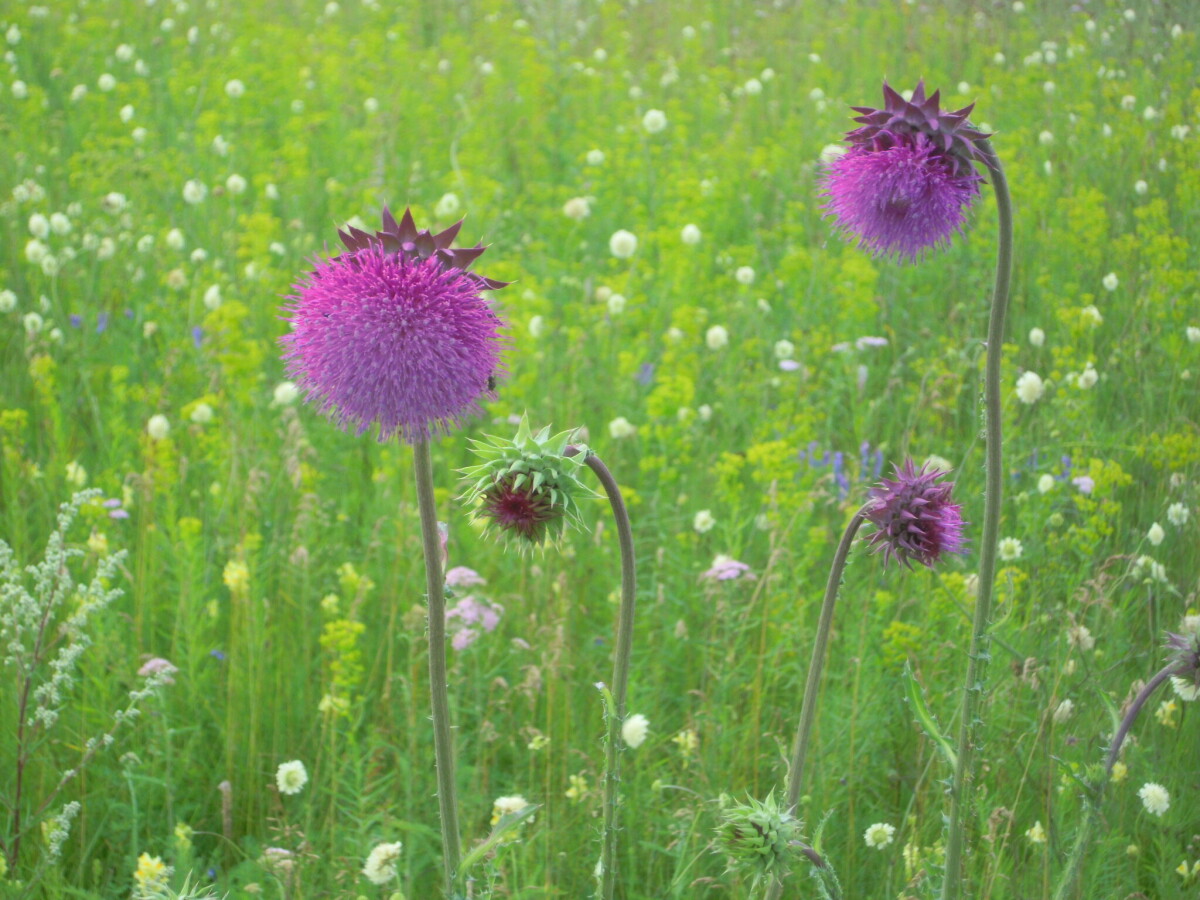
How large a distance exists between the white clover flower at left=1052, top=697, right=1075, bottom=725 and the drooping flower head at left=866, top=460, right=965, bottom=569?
0.93m

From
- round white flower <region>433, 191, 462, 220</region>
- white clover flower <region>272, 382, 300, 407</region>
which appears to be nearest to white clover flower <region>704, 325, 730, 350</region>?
round white flower <region>433, 191, 462, 220</region>

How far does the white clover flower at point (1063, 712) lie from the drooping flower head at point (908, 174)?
1239 millimetres

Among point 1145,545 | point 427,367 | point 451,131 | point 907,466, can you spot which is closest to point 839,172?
point 907,466

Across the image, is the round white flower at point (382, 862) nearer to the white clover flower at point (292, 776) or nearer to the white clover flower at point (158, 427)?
the white clover flower at point (292, 776)

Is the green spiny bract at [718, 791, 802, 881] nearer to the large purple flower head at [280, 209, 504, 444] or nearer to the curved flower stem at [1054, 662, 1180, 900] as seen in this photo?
the curved flower stem at [1054, 662, 1180, 900]

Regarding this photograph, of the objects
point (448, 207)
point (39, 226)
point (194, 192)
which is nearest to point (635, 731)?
point (448, 207)

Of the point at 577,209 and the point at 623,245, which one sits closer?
the point at 623,245

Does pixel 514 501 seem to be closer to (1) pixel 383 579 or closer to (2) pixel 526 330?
(1) pixel 383 579

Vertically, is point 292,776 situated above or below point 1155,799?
below

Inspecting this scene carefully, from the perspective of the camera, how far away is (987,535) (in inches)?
70.1

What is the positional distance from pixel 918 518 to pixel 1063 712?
1052mm

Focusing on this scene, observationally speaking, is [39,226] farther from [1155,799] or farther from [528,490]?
[1155,799]

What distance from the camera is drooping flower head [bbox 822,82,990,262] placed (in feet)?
5.68

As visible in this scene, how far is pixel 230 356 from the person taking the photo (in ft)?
11.4
